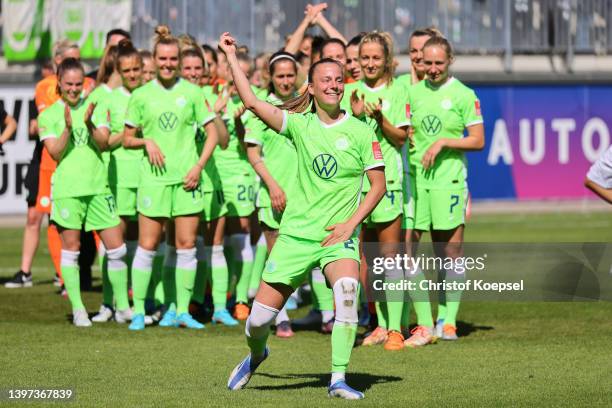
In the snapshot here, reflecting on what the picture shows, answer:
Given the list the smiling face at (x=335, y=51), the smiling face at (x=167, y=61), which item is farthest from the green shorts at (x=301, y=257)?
the smiling face at (x=167, y=61)

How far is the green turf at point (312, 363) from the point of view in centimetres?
788

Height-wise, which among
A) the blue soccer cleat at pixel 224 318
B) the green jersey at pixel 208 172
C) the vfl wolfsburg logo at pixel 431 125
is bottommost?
the blue soccer cleat at pixel 224 318

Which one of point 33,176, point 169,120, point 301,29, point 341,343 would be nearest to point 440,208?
point 301,29

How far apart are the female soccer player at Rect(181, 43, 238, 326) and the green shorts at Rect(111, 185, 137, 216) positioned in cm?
66

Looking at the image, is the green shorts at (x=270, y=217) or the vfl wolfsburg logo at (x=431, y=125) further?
the green shorts at (x=270, y=217)

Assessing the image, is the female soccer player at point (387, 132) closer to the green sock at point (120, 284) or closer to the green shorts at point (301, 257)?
the green shorts at point (301, 257)

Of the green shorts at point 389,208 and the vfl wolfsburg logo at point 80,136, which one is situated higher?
the vfl wolfsburg logo at point 80,136

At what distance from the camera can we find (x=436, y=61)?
10.4 m

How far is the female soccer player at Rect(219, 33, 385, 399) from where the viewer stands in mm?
7855

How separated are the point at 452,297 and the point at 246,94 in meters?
3.48

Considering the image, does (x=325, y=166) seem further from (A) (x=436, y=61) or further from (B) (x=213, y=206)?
(B) (x=213, y=206)

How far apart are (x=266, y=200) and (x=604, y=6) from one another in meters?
16.3

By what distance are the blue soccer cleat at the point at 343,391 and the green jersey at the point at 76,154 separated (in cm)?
405

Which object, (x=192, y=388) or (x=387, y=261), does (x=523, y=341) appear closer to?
(x=387, y=261)
